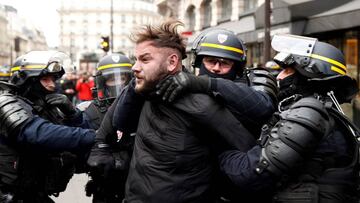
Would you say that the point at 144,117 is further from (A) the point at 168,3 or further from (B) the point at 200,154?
(A) the point at 168,3

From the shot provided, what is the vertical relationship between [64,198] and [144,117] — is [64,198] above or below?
below

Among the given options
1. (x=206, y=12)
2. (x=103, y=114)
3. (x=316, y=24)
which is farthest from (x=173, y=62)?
(x=206, y=12)

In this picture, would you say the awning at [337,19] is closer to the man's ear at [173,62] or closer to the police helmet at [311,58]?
the police helmet at [311,58]

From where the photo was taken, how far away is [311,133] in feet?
6.79

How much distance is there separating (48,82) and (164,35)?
1400 millimetres

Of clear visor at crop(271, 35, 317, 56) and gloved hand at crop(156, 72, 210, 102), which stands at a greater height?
clear visor at crop(271, 35, 317, 56)

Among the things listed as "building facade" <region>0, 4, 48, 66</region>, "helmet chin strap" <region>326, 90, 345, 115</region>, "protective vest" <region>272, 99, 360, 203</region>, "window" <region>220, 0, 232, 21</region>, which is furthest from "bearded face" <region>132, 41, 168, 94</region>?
"building facade" <region>0, 4, 48, 66</region>

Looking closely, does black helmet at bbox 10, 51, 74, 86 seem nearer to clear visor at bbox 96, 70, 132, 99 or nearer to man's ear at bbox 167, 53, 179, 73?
clear visor at bbox 96, 70, 132, 99

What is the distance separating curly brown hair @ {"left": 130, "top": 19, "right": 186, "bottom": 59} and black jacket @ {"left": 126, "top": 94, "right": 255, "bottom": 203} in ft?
0.99

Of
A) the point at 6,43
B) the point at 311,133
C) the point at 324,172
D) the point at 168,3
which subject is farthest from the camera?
the point at 6,43

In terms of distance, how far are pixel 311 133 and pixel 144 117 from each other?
873 mm

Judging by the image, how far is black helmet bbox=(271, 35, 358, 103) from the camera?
2430 millimetres

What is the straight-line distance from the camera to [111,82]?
463 cm

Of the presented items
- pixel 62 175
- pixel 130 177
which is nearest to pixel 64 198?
pixel 62 175
